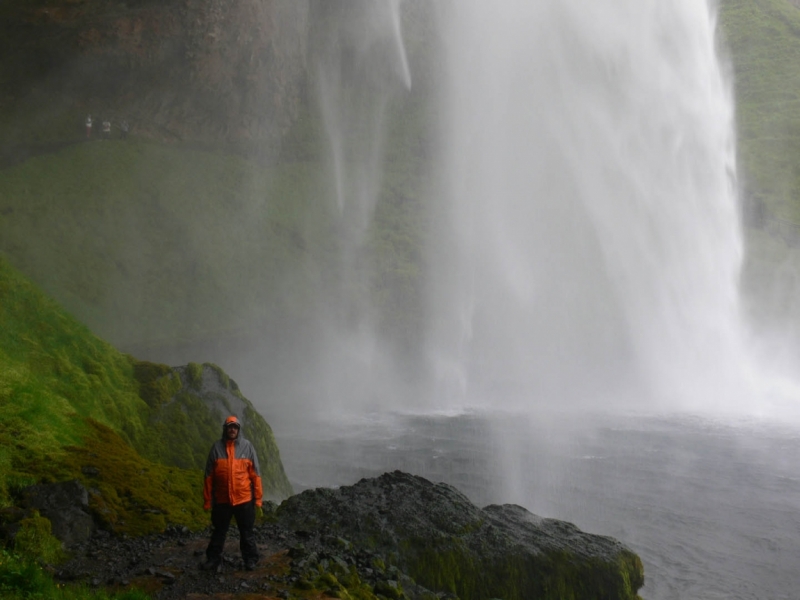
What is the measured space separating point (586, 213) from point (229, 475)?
161ft

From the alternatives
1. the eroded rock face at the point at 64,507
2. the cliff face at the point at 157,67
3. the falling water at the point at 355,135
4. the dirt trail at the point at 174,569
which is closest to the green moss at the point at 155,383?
the eroded rock face at the point at 64,507

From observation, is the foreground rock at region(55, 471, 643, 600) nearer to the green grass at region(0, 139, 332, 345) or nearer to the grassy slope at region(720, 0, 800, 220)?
the green grass at region(0, 139, 332, 345)

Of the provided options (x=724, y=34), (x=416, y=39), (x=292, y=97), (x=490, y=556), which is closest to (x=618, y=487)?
(x=490, y=556)

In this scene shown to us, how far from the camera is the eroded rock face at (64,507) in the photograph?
861 centimetres

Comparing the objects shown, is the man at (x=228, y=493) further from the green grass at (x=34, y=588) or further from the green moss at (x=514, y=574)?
the green moss at (x=514, y=574)

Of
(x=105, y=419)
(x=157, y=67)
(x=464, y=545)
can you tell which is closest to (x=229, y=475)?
(x=464, y=545)

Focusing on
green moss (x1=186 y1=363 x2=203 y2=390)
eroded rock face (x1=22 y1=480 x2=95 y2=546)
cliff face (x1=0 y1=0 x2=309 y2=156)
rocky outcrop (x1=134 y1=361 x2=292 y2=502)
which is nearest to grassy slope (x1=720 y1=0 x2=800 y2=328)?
cliff face (x1=0 y1=0 x2=309 y2=156)

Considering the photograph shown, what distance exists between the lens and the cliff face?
37.9 metres

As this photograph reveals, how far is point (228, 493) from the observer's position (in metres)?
8.11

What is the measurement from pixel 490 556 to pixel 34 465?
23.9 ft

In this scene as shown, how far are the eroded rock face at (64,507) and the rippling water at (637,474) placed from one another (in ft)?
35.8

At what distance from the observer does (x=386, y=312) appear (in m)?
48.7

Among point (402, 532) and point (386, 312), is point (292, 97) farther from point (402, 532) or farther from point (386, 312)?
point (402, 532)

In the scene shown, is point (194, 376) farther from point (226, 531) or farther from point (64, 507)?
point (226, 531)
